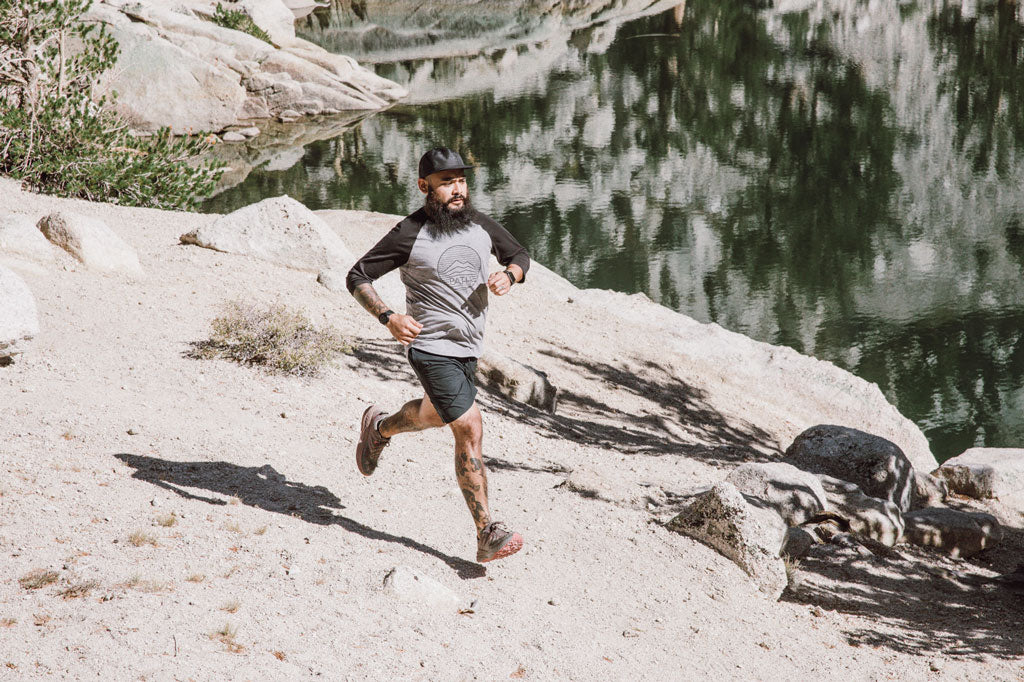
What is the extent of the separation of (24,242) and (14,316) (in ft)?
10.9

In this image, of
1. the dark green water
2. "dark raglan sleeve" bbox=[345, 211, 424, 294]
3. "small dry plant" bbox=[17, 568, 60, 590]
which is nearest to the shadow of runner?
"small dry plant" bbox=[17, 568, 60, 590]

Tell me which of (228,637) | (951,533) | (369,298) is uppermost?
(369,298)

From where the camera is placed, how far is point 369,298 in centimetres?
509

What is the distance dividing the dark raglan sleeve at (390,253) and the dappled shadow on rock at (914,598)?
11.5 ft

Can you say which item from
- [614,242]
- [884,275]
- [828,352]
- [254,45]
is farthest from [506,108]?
[828,352]

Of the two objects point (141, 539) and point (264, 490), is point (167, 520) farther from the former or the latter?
point (264, 490)

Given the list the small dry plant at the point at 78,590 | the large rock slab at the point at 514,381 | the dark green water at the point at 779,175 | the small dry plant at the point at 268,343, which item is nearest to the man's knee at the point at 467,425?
the small dry plant at the point at 78,590

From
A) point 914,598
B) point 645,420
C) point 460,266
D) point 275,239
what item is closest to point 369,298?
point 460,266

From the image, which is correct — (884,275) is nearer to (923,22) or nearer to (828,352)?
(828,352)

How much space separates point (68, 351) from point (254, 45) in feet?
99.3

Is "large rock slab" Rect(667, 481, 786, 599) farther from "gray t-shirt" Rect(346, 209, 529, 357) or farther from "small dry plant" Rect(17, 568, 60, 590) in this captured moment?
"small dry plant" Rect(17, 568, 60, 590)

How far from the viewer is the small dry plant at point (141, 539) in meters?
4.88

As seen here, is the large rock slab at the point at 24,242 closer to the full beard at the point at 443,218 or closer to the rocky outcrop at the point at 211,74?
the full beard at the point at 443,218

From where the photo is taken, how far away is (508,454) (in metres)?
8.09
